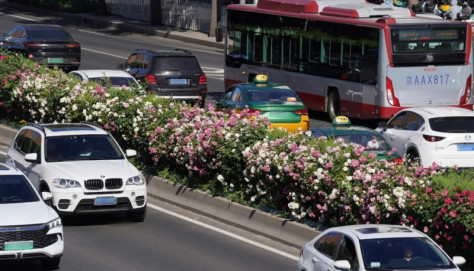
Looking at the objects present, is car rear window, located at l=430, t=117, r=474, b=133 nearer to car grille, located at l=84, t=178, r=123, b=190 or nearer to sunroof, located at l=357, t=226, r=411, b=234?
car grille, located at l=84, t=178, r=123, b=190

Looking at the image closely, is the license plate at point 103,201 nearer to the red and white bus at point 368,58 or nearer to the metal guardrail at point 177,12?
the red and white bus at point 368,58

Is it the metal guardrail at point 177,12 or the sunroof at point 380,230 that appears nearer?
the sunroof at point 380,230

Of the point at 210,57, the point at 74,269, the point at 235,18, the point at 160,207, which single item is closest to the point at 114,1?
the point at 210,57

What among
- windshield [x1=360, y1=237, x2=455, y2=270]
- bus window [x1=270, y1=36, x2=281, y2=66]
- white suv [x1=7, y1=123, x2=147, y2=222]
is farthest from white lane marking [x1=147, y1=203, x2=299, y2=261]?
bus window [x1=270, y1=36, x2=281, y2=66]

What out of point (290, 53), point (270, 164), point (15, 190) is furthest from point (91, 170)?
point (290, 53)

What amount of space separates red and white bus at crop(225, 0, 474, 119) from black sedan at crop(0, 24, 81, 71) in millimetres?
9878

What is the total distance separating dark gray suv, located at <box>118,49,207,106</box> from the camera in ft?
117

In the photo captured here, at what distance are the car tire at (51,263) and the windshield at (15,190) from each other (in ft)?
2.99

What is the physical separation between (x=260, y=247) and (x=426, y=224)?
3.18 metres

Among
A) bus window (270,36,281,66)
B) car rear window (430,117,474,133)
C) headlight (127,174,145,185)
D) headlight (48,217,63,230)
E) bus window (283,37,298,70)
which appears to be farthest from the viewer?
bus window (270,36,281,66)

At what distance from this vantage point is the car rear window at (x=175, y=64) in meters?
35.8

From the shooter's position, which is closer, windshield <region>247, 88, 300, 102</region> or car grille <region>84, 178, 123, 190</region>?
car grille <region>84, 178, 123, 190</region>

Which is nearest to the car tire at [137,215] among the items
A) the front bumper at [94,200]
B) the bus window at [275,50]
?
the front bumper at [94,200]

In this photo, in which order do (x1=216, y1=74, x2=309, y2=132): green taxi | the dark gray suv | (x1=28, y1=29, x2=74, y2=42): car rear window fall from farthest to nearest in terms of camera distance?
(x1=28, y1=29, x2=74, y2=42): car rear window → the dark gray suv → (x1=216, y1=74, x2=309, y2=132): green taxi
